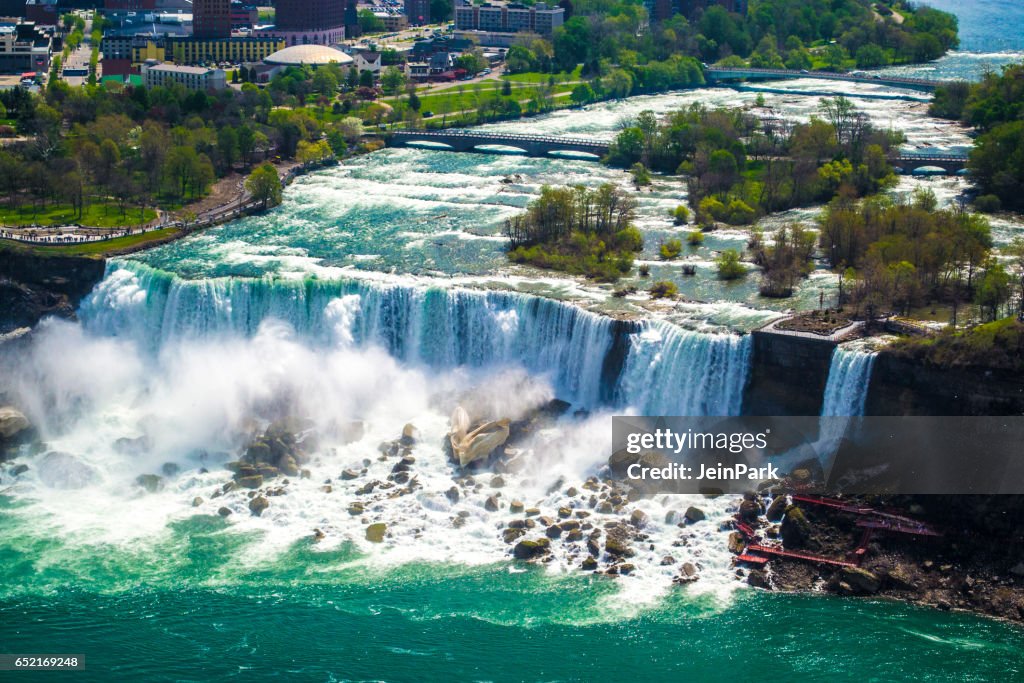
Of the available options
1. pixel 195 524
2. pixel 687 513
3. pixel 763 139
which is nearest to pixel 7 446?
pixel 195 524

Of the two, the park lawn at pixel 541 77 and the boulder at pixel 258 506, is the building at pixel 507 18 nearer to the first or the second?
the park lawn at pixel 541 77

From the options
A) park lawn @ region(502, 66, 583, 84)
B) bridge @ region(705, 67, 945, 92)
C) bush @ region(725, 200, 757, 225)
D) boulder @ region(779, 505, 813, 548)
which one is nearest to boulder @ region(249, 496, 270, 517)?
boulder @ region(779, 505, 813, 548)

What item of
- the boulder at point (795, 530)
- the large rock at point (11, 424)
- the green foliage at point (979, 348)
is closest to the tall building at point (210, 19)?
the large rock at point (11, 424)

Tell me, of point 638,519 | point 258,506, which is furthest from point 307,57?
point 638,519

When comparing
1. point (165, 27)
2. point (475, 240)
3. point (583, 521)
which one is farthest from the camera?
point (165, 27)

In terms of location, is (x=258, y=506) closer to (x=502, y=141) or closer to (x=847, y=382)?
(x=847, y=382)

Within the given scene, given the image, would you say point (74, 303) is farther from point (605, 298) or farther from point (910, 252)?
point (910, 252)
